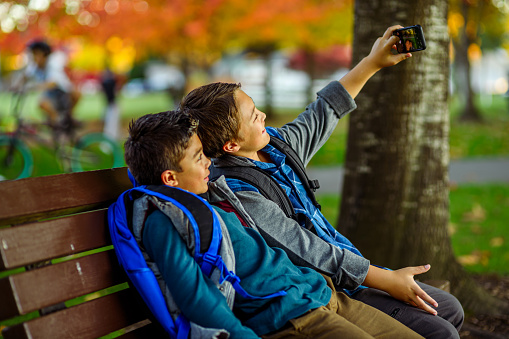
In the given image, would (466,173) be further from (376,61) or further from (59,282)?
(59,282)

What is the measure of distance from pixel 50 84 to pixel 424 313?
8.13m

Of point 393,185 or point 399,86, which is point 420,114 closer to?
point 399,86

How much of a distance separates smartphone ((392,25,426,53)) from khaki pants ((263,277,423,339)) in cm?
112

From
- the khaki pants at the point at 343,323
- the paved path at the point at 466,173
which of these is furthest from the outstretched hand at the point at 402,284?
the paved path at the point at 466,173

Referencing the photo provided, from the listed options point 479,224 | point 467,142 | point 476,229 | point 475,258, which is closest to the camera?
point 475,258

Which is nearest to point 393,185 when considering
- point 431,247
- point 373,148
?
point 373,148

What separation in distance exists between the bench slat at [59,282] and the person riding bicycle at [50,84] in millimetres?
7521

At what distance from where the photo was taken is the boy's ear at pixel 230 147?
2.34 meters

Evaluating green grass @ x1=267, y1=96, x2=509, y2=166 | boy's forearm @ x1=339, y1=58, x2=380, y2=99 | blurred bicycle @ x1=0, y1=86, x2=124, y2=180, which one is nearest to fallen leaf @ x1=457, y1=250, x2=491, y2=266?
boy's forearm @ x1=339, y1=58, x2=380, y2=99

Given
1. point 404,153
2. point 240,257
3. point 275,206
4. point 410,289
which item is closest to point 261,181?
point 275,206

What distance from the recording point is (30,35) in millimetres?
13812

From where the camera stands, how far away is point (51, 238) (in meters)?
1.91

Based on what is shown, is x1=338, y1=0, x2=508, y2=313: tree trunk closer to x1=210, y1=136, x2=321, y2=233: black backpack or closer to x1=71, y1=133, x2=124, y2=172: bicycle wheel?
x1=210, y1=136, x2=321, y2=233: black backpack

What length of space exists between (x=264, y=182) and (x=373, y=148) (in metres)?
1.58
